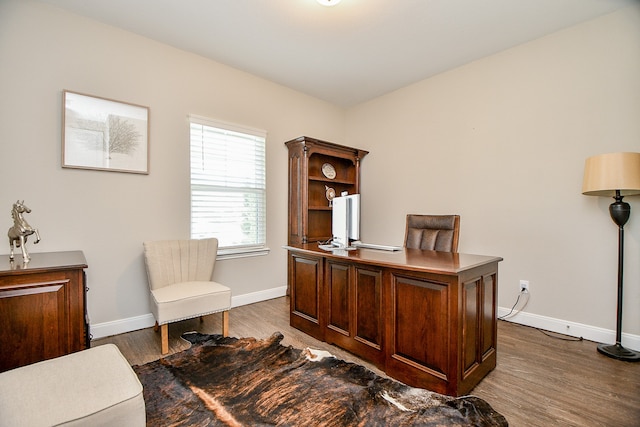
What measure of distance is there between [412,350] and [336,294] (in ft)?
2.32

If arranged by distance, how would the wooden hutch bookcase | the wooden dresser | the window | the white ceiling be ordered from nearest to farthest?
the wooden dresser
the white ceiling
the window
the wooden hutch bookcase

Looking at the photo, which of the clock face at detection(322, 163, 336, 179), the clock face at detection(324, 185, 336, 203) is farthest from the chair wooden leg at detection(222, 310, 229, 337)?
the clock face at detection(322, 163, 336, 179)

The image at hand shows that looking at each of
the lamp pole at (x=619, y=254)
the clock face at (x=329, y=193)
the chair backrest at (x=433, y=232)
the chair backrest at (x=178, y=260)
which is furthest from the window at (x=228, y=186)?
the lamp pole at (x=619, y=254)

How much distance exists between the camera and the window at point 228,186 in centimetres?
316

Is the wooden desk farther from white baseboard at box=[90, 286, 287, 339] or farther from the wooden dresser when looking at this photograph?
white baseboard at box=[90, 286, 287, 339]

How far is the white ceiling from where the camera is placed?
93.2 inches

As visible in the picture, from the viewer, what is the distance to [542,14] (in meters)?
2.47

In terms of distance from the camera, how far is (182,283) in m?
2.70

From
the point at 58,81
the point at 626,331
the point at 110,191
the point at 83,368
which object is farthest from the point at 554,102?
the point at 58,81

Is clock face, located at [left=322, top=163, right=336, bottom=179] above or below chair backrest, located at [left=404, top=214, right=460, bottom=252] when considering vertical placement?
above

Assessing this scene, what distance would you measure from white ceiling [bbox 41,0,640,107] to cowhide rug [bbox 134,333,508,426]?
2.76m

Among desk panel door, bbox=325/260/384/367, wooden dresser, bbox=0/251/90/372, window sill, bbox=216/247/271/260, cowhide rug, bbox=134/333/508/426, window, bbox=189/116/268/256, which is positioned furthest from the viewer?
window sill, bbox=216/247/271/260

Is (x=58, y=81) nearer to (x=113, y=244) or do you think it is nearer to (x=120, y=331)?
(x=113, y=244)

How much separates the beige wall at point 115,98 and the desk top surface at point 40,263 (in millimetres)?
312
